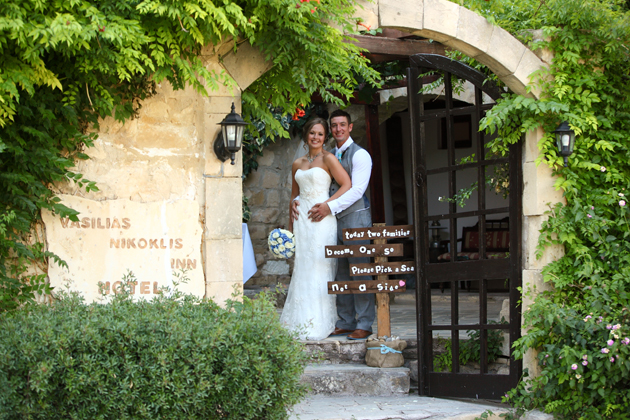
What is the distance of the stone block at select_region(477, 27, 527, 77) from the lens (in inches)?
185

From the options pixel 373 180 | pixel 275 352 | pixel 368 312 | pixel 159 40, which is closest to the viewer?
pixel 275 352

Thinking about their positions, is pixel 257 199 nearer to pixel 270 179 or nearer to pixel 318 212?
pixel 270 179

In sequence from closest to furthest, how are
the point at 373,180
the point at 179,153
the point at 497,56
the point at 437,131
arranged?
the point at 179,153 → the point at 497,56 → the point at 373,180 → the point at 437,131

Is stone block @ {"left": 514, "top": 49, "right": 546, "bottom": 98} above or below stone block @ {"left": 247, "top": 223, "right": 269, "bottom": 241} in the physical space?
above

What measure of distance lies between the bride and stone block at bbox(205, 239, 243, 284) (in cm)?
143

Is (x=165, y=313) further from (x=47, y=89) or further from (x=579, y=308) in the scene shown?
(x=579, y=308)

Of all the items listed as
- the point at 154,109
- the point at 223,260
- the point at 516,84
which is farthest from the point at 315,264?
the point at 516,84

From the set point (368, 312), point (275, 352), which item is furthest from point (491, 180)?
point (275, 352)

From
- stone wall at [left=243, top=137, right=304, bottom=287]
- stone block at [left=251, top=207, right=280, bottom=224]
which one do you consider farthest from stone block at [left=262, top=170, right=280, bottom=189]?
stone block at [left=251, top=207, right=280, bottom=224]

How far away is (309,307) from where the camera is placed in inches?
224

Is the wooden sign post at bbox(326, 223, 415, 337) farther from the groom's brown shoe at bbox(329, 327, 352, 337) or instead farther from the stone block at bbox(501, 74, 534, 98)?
the stone block at bbox(501, 74, 534, 98)

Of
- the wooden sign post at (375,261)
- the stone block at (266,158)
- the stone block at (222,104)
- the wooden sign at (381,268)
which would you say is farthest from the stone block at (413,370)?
the stone block at (266,158)

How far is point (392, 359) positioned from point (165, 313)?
97.7 inches

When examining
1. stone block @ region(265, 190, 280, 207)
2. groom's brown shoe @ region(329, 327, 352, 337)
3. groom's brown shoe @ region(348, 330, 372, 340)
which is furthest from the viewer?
stone block @ region(265, 190, 280, 207)
